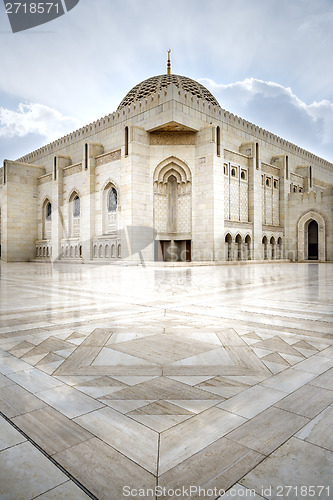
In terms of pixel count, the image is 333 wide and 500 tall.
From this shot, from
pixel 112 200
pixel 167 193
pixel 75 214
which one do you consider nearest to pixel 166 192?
pixel 167 193

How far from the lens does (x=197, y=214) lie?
62.8ft

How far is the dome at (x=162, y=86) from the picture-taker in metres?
22.8

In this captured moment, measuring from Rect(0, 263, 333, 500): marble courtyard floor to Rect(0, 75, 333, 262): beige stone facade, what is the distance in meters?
15.1

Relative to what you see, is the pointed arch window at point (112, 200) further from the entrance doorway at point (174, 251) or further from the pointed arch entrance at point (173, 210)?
the entrance doorway at point (174, 251)

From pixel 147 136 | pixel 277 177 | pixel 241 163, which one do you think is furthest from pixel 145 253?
pixel 277 177

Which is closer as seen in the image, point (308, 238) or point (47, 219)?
point (308, 238)

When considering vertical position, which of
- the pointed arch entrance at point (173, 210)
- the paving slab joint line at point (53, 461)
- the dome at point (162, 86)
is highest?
the dome at point (162, 86)

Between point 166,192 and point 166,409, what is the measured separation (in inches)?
736

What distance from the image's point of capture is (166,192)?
1992cm

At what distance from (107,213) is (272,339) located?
1852 cm

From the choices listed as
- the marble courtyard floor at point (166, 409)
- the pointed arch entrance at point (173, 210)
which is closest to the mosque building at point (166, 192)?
the pointed arch entrance at point (173, 210)

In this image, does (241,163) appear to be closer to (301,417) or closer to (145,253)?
(145,253)

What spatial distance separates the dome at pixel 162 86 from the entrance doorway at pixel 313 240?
11.3m

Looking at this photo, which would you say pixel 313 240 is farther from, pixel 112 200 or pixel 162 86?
pixel 162 86
